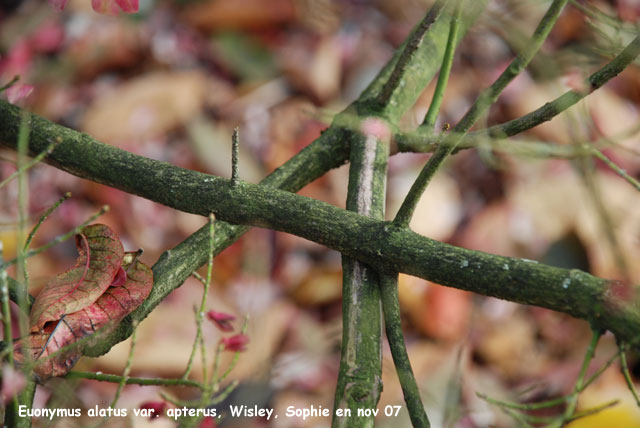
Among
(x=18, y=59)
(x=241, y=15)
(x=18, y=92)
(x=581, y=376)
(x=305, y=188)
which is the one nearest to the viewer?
(x=581, y=376)

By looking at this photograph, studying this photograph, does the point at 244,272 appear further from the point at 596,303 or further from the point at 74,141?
the point at 596,303

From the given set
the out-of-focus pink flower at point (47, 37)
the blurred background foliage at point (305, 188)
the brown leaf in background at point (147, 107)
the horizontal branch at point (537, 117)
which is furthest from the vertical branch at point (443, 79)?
the out-of-focus pink flower at point (47, 37)

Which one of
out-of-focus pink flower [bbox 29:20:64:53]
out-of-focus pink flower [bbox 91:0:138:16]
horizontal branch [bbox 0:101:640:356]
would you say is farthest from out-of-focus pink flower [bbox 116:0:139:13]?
out-of-focus pink flower [bbox 29:20:64:53]

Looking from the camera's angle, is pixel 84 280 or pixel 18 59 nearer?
pixel 84 280

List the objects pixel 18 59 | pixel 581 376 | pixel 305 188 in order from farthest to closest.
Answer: pixel 18 59 → pixel 305 188 → pixel 581 376

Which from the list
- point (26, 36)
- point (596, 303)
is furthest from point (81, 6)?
point (596, 303)

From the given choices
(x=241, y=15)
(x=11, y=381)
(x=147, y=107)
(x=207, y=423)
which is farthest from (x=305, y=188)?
(x=11, y=381)

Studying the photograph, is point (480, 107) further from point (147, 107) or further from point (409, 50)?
point (147, 107)
